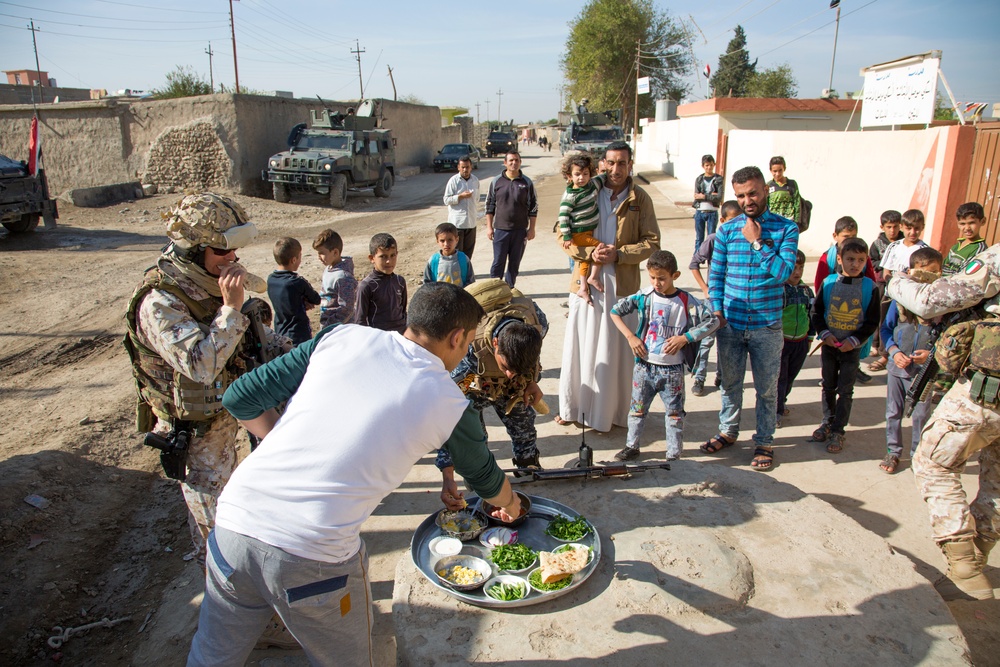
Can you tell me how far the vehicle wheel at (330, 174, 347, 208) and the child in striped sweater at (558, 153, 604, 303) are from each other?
1432 cm

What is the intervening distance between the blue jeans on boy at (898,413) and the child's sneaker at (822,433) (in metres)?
0.44

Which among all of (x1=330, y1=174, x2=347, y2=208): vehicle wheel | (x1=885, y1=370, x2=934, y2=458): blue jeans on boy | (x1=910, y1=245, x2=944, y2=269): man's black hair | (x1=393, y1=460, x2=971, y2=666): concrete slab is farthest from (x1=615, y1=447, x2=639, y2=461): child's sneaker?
(x1=330, y1=174, x2=347, y2=208): vehicle wheel

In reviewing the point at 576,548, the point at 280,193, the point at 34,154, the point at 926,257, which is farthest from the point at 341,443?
the point at 280,193

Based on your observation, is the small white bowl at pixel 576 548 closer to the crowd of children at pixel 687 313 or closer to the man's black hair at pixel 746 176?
the crowd of children at pixel 687 313

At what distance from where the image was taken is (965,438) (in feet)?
9.62

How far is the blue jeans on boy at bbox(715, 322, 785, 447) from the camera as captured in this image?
4.12m

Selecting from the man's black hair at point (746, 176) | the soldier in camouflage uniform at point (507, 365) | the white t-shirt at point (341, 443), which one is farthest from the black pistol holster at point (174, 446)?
the man's black hair at point (746, 176)

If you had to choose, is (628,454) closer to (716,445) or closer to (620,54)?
(716,445)

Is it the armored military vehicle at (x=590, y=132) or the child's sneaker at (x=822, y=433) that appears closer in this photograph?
the child's sneaker at (x=822, y=433)

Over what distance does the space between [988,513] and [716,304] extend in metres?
1.86

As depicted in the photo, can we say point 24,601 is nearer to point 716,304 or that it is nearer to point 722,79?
point 716,304

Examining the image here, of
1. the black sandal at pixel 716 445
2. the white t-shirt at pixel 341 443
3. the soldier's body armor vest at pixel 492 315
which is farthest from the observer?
the black sandal at pixel 716 445

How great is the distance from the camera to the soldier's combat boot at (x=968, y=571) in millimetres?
3004

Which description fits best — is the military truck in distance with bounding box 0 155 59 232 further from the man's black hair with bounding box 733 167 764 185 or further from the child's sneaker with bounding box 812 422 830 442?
the child's sneaker with bounding box 812 422 830 442
